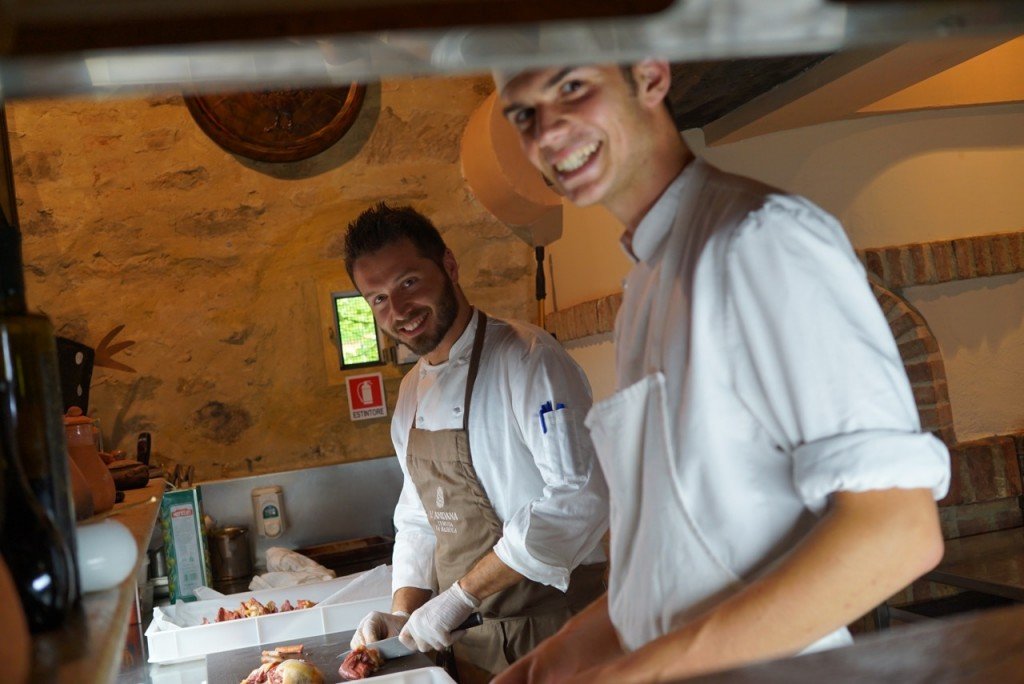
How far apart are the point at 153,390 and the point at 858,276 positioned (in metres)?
3.95

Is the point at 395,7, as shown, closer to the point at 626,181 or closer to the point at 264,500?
the point at 626,181

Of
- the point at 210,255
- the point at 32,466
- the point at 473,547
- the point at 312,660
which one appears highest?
the point at 210,255

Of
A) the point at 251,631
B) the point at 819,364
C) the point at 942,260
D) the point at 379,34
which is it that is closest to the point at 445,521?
the point at 251,631

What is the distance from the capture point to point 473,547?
2688 millimetres

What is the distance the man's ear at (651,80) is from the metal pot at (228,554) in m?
3.30

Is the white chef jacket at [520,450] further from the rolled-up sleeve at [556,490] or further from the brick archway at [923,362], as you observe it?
the brick archway at [923,362]

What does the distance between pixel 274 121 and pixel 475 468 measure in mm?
2463

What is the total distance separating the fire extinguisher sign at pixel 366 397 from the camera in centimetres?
464

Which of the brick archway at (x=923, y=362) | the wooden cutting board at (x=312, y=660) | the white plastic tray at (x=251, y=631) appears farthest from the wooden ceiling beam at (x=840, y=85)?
the white plastic tray at (x=251, y=631)

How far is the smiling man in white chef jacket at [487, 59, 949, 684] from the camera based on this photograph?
973 mm

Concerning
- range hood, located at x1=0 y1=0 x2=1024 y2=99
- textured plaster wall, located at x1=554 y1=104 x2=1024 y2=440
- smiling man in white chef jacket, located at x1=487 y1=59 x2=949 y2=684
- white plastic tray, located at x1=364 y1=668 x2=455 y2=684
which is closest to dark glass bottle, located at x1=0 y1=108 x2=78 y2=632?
range hood, located at x1=0 y1=0 x2=1024 y2=99

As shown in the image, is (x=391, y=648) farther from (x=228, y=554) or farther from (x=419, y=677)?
(x=228, y=554)

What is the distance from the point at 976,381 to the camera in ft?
10.8

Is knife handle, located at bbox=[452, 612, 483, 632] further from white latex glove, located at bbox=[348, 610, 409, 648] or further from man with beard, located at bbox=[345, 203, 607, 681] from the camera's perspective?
white latex glove, located at bbox=[348, 610, 409, 648]
